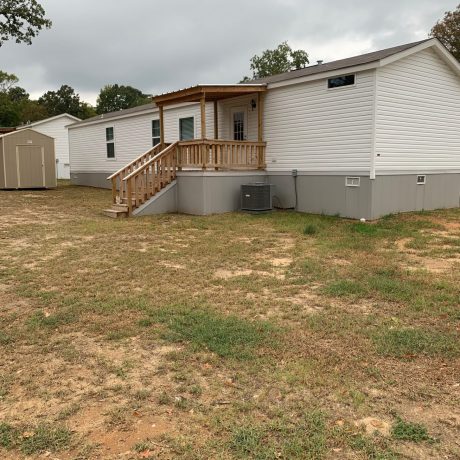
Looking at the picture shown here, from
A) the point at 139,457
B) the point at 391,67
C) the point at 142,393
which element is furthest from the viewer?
the point at 391,67

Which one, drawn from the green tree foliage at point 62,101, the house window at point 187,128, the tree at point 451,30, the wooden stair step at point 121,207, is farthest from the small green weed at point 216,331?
the green tree foliage at point 62,101

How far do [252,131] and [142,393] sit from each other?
11013mm

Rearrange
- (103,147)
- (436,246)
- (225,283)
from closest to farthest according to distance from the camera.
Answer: (225,283) → (436,246) → (103,147)

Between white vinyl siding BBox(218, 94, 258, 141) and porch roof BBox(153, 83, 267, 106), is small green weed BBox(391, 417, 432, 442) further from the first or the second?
white vinyl siding BBox(218, 94, 258, 141)

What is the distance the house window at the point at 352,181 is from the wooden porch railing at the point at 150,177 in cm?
449

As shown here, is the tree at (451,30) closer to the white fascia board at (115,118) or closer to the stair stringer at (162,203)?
the white fascia board at (115,118)

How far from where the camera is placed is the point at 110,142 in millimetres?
20594

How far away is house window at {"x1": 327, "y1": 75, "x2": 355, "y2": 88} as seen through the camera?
10352 millimetres

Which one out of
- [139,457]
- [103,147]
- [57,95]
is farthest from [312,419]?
[57,95]

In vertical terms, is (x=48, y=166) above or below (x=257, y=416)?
above

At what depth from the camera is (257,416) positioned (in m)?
2.76

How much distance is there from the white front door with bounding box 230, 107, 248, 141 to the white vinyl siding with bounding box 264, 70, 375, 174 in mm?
1060

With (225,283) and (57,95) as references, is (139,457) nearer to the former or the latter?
(225,283)

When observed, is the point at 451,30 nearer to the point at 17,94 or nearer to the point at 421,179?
the point at 421,179
